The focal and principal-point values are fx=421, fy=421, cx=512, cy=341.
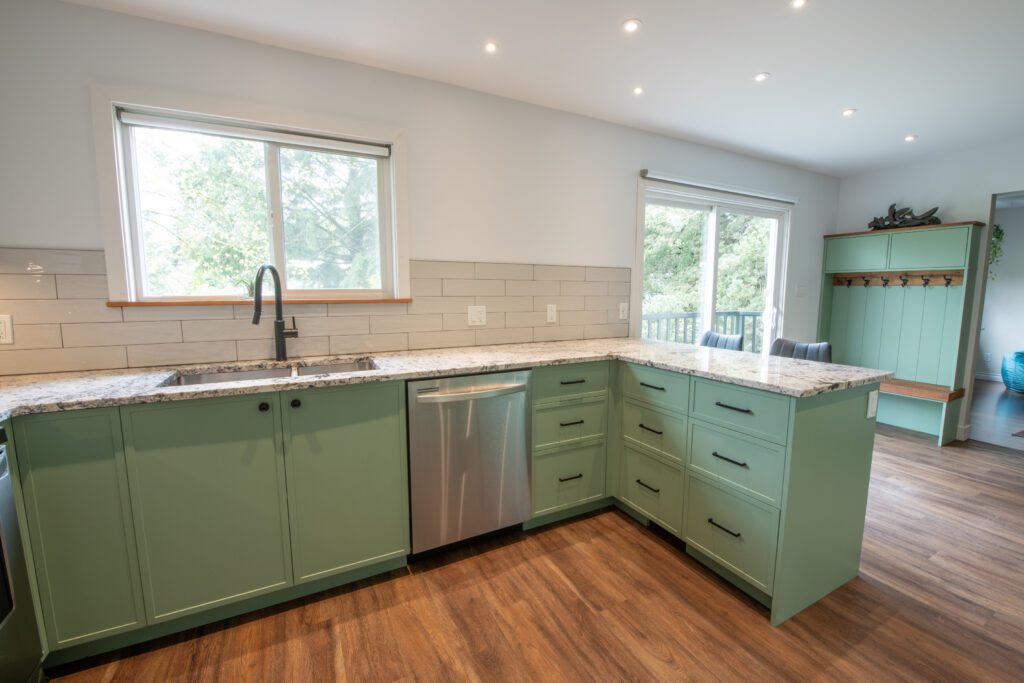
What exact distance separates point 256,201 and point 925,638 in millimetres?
3329

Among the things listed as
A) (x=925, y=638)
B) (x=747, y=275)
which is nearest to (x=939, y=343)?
(x=747, y=275)

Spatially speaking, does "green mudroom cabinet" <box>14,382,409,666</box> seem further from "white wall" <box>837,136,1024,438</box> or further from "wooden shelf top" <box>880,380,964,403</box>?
"white wall" <box>837,136,1024,438</box>

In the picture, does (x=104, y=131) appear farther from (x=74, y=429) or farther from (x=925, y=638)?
(x=925, y=638)

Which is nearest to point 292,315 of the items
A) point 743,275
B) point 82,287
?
point 82,287

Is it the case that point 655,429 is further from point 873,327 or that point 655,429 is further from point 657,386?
point 873,327

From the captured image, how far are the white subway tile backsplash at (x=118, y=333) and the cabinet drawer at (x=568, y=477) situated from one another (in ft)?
5.88

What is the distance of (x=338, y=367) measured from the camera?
2.11m

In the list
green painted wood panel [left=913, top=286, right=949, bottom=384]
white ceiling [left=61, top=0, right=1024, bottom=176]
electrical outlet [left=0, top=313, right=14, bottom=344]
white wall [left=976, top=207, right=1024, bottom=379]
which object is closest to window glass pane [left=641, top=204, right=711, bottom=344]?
white ceiling [left=61, top=0, right=1024, bottom=176]

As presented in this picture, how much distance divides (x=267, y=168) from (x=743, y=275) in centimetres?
382

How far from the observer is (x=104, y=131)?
174cm

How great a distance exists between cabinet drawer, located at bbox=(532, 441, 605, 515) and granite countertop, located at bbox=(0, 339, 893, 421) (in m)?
0.51

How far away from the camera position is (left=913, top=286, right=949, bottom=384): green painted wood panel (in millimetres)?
3535

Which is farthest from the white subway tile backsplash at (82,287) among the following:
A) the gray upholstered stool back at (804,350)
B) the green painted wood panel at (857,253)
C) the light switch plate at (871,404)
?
the green painted wood panel at (857,253)

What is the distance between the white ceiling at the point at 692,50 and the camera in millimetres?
1712
